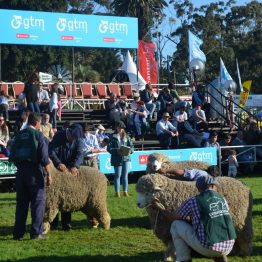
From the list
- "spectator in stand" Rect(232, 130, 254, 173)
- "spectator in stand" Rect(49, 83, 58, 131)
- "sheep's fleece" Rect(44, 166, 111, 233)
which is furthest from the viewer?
"spectator in stand" Rect(232, 130, 254, 173)

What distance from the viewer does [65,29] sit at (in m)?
23.5

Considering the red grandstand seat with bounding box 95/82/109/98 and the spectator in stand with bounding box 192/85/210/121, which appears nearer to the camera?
the spectator in stand with bounding box 192/85/210/121

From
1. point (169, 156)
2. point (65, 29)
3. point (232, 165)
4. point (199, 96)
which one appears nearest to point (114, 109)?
point (199, 96)

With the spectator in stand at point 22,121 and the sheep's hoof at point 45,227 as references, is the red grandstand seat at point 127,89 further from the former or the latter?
the sheep's hoof at point 45,227

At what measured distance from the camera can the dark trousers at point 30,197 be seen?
9227 millimetres

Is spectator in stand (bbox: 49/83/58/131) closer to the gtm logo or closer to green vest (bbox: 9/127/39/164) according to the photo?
the gtm logo

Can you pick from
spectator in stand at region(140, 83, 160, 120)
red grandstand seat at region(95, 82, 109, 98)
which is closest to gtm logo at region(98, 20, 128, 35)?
spectator in stand at region(140, 83, 160, 120)

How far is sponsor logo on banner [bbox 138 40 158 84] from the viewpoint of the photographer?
3488 centimetres

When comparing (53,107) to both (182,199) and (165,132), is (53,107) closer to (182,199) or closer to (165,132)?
(165,132)

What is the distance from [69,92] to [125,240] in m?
17.9

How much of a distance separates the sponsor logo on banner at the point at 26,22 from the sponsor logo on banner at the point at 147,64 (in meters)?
12.5

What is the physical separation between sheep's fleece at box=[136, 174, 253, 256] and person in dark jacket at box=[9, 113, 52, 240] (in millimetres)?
1860

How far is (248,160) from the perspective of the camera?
21438 millimetres

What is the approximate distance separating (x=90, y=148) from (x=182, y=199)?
8341 millimetres
